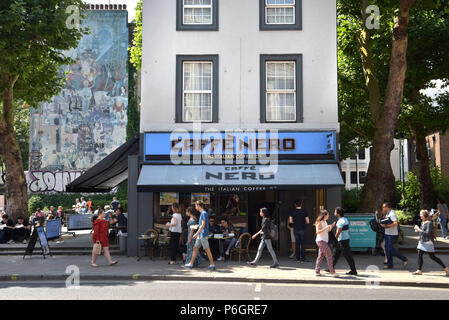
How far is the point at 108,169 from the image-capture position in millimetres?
16750

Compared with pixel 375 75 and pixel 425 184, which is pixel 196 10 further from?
pixel 425 184

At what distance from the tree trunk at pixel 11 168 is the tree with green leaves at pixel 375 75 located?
15909 mm

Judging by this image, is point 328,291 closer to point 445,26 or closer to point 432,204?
point 445,26

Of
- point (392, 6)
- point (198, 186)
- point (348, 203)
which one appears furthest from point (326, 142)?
point (348, 203)

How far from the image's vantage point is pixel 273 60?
15938 millimetres

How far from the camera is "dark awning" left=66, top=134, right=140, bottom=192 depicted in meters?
16.5

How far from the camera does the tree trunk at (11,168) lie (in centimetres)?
2141

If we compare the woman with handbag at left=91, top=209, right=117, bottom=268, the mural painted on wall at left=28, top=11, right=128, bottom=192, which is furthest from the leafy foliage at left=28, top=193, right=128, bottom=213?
the woman with handbag at left=91, top=209, right=117, bottom=268

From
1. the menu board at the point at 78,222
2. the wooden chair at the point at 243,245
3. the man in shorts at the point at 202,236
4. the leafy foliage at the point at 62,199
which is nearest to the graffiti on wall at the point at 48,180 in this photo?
→ the leafy foliage at the point at 62,199

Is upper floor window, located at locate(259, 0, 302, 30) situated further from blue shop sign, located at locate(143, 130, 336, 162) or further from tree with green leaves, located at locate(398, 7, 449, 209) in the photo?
tree with green leaves, located at locate(398, 7, 449, 209)

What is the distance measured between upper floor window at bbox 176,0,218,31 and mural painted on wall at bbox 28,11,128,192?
80.7 feet

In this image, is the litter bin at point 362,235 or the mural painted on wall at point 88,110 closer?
the litter bin at point 362,235

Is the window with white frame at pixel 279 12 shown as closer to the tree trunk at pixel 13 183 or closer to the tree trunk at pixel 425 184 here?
the tree trunk at pixel 13 183

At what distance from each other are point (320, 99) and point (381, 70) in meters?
11.2
